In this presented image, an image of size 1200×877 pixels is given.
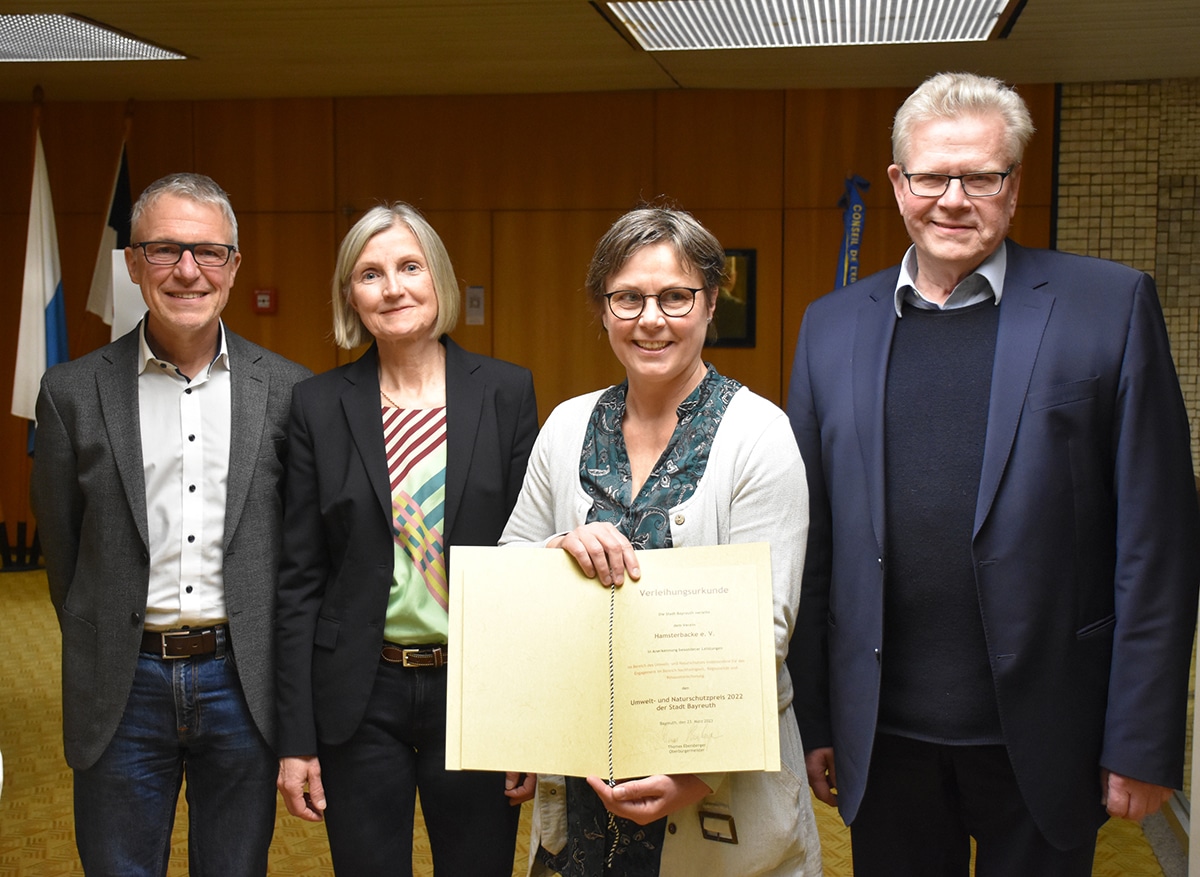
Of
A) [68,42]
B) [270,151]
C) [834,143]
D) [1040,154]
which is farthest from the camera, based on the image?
[270,151]

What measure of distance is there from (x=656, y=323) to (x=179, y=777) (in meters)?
1.35

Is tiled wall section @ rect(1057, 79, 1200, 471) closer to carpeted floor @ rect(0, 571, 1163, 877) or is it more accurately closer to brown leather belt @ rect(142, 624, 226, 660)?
carpeted floor @ rect(0, 571, 1163, 877)

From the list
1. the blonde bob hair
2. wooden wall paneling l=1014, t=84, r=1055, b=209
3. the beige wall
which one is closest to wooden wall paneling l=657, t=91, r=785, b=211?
the beige wall

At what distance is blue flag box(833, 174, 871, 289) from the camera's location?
268 inches

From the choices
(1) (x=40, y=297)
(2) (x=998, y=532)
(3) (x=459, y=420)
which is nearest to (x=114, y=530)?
(3) (x=459, y=420)

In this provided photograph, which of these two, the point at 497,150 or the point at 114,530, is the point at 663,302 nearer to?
the point at 114,530

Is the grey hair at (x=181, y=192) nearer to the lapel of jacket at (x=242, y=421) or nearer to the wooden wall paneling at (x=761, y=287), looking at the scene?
the lapel of jacket at (x=242, y=421)

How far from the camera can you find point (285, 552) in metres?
2.07

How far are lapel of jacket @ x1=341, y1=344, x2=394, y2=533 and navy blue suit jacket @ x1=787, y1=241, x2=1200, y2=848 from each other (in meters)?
0.87

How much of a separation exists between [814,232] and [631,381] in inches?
224

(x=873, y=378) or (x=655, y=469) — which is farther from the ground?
(x=873, y=378)

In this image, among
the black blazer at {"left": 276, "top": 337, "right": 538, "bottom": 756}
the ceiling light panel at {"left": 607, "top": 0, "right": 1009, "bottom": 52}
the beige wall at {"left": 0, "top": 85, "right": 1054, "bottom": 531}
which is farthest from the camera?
the beige wall at {"left": 0, "top": 85, "right": 1054, "bottom": 531}

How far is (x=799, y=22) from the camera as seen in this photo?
526cm

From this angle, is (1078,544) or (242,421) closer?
(1078,544)
